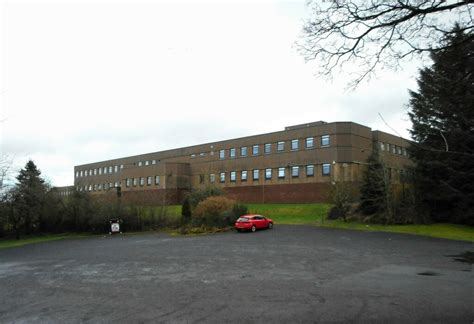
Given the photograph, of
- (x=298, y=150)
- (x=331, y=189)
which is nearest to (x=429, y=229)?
(x=331, y=189)

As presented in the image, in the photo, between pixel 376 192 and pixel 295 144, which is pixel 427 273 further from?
pixel 295 144

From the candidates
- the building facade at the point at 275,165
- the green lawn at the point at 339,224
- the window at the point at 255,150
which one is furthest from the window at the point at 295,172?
the window at the point at 255,150

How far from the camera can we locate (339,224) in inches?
1374

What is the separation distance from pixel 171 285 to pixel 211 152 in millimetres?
62184

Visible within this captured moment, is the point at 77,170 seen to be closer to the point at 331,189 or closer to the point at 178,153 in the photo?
the point at 178,153

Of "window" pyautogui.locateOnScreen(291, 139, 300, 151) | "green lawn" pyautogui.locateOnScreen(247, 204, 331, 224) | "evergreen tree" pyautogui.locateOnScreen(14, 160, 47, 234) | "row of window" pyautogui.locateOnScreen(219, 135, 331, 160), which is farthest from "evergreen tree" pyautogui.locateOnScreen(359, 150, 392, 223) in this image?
"evergreen tree" pyautogui.locateOnScreen(14, 160, 47, 234)

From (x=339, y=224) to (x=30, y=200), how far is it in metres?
29.0

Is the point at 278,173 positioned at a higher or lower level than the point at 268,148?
lower

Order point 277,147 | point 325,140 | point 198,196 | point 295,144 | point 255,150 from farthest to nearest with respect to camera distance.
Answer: point 255,150 < point 277,147 < point 295,144 < point 325,140 < point 198,196

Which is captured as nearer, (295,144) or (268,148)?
(295,144)

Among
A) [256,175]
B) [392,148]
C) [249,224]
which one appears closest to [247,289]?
[249,224]

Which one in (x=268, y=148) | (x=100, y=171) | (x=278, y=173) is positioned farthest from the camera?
(x=100, y=171)

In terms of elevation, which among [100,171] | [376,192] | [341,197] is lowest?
[341,197]

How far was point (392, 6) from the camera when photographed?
6.05m
